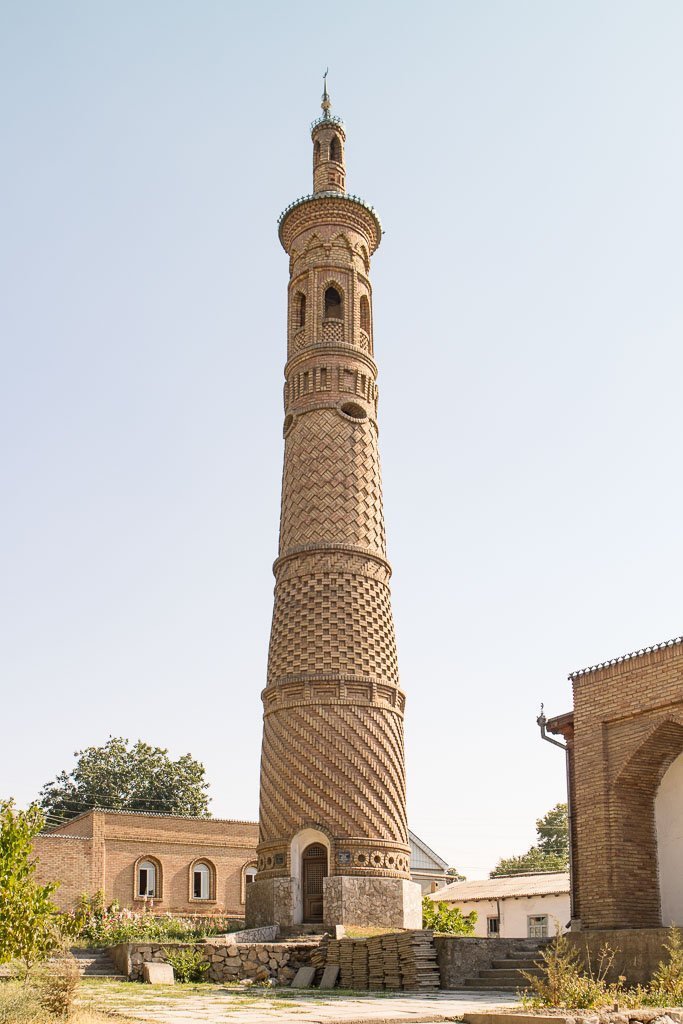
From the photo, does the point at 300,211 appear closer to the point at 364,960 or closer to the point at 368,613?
the point at 368,613

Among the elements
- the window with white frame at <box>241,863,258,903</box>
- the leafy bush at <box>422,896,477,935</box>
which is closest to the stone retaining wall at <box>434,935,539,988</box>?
the leafy bush at <box>422,896,477,935</box>

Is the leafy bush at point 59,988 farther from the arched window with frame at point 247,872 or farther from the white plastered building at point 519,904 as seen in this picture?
the arched window with frame at point 247,872

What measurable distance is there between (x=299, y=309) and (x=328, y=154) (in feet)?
16.0

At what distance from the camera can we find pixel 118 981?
57.0ft

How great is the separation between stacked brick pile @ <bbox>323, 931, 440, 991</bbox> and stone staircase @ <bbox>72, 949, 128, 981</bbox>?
378 cm

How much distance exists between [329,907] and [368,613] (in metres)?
6.10

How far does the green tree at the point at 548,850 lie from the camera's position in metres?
60.1

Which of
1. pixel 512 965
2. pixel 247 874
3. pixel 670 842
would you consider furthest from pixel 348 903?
pixel 247 874

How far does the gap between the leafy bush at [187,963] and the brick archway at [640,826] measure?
7255 millimetres

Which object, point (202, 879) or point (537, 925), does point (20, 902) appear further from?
point (537, 925)

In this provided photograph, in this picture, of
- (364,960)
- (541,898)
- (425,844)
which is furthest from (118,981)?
(425,844)

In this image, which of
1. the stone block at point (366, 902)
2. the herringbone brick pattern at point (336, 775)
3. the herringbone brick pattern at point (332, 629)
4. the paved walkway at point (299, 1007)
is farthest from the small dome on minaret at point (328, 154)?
the paved walkway at point (299, 1007)

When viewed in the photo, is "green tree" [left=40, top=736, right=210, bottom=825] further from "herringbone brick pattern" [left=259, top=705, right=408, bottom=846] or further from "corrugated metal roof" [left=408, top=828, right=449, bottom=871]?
"herringbone brick pattern" [left=259, top=705, right=408, bottom=846]

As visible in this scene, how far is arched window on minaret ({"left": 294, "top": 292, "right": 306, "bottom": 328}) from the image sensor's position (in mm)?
26500
